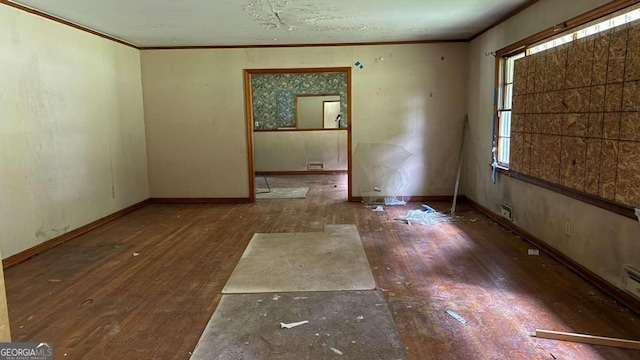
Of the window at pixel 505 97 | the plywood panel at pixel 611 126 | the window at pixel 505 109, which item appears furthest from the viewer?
the window at pixel 505 109

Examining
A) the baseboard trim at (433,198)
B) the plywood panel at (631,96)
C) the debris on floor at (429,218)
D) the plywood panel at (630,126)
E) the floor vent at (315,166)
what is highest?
the plywood panel at (631,96)

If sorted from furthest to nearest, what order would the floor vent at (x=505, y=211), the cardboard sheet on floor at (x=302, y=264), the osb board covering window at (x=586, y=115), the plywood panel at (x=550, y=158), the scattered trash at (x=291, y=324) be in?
the floor vent at (x=505, y=211) → the plywood panel at (x=550, y=158) → the cardboard sheet on floor at (x=302, y=264) → the osb board covering window at (x=586, y=115) → the scattered trash at (x=291, y=324)

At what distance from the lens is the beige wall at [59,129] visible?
12.3 feet

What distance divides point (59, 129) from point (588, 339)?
198 inches

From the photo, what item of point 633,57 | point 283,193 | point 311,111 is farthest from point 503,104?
point 311,111

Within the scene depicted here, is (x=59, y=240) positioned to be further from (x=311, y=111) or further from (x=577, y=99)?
(x=311, y=111)

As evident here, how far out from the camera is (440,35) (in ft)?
18.6

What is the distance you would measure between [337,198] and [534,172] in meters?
3.38

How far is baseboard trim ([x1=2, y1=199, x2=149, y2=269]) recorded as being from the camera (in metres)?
3.75

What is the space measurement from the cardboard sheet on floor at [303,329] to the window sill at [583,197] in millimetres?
1711

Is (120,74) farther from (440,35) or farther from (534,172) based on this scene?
(534,172)

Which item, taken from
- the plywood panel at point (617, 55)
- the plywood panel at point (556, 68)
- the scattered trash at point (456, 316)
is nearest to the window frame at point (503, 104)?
the plywood panel at point (556, 68)

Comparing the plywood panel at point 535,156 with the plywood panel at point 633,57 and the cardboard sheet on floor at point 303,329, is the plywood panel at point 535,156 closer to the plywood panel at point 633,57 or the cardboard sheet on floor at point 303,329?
the plywood panel at point 633,57

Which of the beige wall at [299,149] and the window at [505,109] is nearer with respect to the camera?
the window at [505,109]
